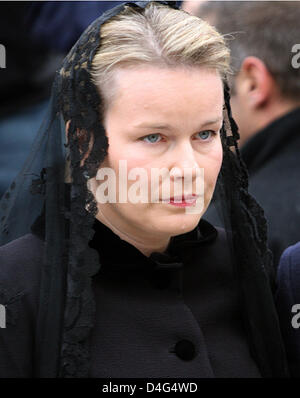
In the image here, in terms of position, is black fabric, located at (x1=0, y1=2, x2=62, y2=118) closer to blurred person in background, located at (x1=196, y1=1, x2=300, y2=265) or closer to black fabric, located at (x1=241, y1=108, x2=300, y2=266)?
blurred person in background, located at (x1=196, y1=1, x2=300, y2=265)

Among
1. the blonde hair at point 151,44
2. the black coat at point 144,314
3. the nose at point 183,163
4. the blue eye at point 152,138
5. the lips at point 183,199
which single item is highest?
the blonde hair at point 151,44

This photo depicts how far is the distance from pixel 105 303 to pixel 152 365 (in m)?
0.21

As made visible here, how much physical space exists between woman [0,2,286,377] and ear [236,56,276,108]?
1.20 meters

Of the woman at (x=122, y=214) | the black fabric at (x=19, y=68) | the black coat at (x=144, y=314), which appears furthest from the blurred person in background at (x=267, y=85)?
the woman at (x=122, y=214)

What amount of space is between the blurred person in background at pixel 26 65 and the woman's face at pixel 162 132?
1.43m

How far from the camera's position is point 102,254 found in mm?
1999

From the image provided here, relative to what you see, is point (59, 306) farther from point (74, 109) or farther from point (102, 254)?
point (74, 109)

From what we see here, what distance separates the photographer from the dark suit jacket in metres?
2.20

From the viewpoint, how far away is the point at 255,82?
326cm

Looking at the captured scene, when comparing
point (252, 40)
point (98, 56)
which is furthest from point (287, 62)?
point (98, 56)

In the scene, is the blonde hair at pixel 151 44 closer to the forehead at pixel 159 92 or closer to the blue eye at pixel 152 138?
the forehead at pixel 159 92

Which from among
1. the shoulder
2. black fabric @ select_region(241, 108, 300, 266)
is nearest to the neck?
the shoulder

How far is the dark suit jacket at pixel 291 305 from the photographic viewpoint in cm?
220

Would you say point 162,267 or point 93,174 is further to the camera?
point 162,267
